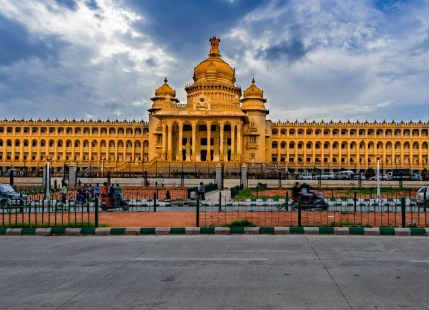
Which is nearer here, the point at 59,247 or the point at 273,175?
the point at 59,247

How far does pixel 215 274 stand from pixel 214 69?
64.1 meters

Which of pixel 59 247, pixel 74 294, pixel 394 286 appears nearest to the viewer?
pixel 74 294

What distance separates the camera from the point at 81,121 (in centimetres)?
7812

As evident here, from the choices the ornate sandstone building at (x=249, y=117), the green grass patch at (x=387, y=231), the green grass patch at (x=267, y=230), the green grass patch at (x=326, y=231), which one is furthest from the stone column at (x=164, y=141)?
the green grass patch at (x=387, y=231)

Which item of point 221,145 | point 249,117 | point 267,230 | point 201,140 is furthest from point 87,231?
point 249,117

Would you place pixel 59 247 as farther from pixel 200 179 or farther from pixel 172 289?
pixel 200 179

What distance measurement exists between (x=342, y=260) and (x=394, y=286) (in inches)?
82.3

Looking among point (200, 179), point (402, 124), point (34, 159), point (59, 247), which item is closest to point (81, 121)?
point (34, 159)

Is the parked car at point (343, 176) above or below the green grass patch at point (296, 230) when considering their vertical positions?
above

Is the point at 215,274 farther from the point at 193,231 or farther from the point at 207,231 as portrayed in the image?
the point at 193,231

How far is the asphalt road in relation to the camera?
6262 millimetres

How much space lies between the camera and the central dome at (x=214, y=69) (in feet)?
228

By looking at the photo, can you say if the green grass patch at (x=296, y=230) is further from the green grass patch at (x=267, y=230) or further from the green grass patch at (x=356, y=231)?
the green grass patch at (x=356, y=231)

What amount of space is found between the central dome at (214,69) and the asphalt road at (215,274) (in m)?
59.6
